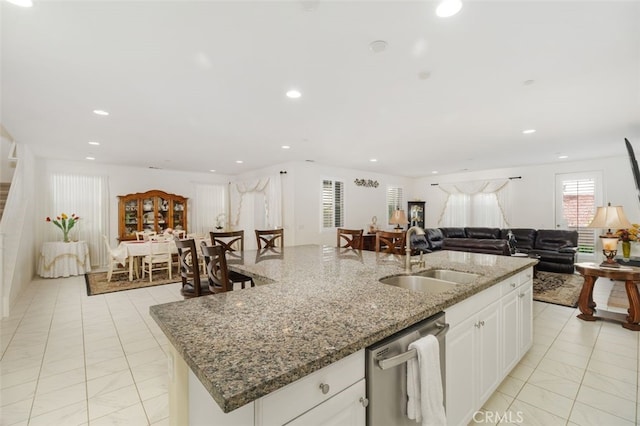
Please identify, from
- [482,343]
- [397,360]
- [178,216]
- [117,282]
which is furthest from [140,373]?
[178,216]

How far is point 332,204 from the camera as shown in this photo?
6.88 m

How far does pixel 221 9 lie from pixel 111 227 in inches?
272

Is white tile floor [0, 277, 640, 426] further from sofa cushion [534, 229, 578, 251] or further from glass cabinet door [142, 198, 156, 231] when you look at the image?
glass cabinet door [142, 198, 156, 231]

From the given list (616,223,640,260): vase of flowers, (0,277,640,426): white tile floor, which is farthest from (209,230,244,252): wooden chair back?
(616,223,640,260): vase of flowers

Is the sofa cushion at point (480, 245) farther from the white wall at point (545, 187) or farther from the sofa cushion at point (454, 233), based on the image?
the white wall at point (545, 187)

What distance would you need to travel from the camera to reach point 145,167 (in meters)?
7.01

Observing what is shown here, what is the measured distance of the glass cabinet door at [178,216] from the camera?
7.41m

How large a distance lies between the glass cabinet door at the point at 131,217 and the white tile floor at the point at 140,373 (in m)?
3.29

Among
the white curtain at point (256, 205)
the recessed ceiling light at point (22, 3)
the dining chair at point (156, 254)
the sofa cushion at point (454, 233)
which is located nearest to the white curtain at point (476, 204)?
the sofa cushion at point (454, 233)

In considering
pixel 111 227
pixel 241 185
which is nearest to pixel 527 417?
pixel 241 185

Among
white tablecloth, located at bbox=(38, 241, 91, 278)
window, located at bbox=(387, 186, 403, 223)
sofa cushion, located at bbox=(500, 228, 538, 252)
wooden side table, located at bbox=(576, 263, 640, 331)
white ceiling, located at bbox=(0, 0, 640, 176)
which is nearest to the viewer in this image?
white ceiling, located at bbox=(0, 0, 640, 176)

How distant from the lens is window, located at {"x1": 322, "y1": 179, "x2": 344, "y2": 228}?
264 inches

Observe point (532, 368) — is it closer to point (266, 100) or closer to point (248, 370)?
point (248, 370)
